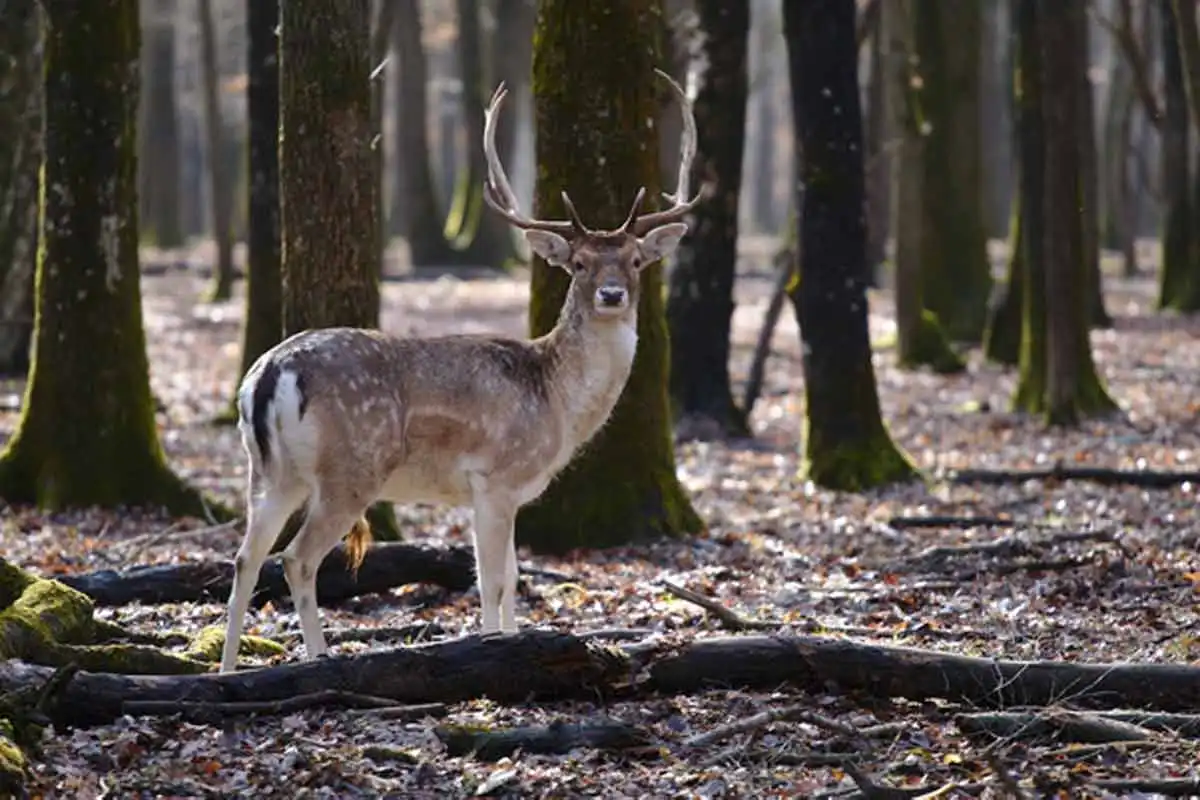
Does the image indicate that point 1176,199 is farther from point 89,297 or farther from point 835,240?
point 89,297

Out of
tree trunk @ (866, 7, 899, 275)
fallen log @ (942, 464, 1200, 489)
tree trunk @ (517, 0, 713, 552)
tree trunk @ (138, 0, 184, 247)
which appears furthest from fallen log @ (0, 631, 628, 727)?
tree trunk @ (138, 0, 184, 247)

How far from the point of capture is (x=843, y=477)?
1488cm

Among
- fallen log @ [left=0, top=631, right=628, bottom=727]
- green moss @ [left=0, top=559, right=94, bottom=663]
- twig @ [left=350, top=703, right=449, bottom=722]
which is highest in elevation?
green moss @ [left=0, top=559, right=94, bottom=663]

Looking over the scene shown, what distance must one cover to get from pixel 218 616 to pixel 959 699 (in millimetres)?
3890

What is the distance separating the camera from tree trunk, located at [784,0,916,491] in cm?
1470

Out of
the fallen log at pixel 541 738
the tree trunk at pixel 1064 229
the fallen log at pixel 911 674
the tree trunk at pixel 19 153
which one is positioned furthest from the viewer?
the tree trunk at pixel 19 153

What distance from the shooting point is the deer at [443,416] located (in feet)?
27.3

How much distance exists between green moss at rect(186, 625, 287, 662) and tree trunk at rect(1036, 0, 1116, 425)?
10030 millimetres

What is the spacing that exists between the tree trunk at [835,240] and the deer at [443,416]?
15.2ft

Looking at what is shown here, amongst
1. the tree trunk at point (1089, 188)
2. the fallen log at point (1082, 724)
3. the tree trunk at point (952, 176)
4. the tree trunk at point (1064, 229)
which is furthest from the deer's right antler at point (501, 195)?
the tree trunk at point (952, 176)

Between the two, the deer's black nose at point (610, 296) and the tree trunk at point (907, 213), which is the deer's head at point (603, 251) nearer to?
the deer's black nose at point (610, 296)

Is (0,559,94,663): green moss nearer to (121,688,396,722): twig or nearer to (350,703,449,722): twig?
(121,688,396,722): twig

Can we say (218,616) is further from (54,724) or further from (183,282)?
(183,282)

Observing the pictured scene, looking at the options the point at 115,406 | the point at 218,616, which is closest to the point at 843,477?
the point at 115,406
